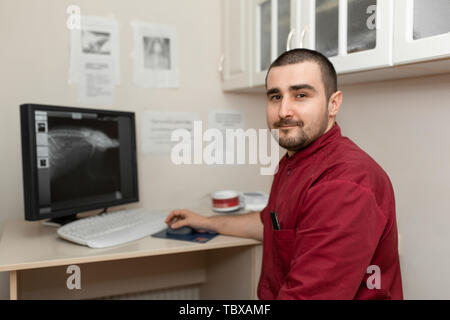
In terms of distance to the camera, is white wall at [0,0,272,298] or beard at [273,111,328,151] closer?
beard at [273,111,328,151]

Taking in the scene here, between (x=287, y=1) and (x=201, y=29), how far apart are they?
58 centimetres

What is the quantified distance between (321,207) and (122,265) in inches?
47.5

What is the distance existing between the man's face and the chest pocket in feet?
0.78

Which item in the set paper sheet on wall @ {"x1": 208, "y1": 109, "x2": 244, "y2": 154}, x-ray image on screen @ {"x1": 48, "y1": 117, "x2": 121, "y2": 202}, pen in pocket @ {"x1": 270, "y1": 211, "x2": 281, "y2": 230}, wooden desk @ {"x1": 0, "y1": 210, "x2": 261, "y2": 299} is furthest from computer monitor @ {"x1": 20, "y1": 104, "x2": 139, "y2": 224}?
pen in pocket @ {"x1": 270, "y1": 211, "x2": 281, "y2": 230}

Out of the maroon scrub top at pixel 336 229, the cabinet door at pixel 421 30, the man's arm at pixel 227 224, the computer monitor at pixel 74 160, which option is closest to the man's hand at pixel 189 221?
the man's arm at pixel 227 224

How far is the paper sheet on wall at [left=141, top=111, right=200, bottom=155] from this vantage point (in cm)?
188

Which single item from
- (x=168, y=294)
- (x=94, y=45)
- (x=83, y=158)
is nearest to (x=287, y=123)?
(x=83, y=158)

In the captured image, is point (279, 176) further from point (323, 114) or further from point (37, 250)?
point (37, 250)

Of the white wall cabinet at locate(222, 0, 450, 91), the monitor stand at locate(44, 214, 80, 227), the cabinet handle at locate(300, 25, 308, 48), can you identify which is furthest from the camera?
the monitor stand at locate(44, 214, 80, 227)

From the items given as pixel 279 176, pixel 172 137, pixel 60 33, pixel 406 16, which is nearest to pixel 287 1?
pixel 406 16

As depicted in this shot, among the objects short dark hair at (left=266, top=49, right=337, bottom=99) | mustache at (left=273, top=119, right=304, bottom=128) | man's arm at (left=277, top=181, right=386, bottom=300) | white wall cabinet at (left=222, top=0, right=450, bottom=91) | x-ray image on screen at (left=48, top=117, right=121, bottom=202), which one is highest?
white wall cabinet at (left=222, top=0, right=450, bottom=91)

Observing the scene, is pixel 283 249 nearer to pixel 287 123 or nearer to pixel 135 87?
pixel 287 123

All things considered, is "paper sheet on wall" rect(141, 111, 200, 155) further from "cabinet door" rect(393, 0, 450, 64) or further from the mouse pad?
"cabinet door" rect(393, 0, 450, 64)

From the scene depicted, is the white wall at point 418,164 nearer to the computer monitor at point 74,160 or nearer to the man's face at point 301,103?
the man's face at point 301,103
